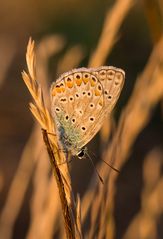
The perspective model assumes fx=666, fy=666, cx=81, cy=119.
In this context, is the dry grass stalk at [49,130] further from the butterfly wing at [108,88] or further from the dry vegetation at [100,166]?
the butterfly wing at [108,88]

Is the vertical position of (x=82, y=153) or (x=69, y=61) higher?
(x=69, y=61)

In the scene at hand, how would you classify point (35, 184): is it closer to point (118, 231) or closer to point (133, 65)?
point (118, 231)

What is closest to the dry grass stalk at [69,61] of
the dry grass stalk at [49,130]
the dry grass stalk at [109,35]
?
the dry grass stalk at [109,35]

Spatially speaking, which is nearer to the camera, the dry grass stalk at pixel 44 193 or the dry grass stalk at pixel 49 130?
the dry grass stalk at pixel 49 130

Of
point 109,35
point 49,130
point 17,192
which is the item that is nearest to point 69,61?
point 109,35

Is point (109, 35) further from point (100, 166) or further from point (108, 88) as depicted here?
point (100, 166)

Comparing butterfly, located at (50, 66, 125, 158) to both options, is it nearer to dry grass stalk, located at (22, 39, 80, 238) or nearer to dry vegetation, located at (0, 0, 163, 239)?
dry vegetation, located at (0, 0, 163, 239)
